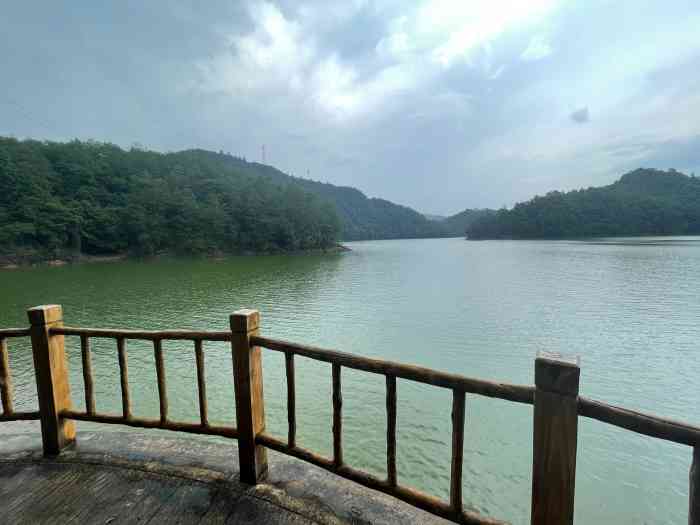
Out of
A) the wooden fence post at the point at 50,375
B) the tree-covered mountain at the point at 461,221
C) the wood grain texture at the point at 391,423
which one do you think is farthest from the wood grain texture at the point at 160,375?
the tree-covered mountain at the point at 461,221

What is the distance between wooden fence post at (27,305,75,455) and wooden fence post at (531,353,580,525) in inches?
110

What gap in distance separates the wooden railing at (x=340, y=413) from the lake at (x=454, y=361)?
0.80 feet

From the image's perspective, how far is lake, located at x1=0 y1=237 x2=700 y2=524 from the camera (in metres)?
4.42

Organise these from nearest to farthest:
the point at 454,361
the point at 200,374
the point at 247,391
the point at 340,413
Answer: the point at 340,413, the point at 247,391, the point at 200,374, the point at 454,361

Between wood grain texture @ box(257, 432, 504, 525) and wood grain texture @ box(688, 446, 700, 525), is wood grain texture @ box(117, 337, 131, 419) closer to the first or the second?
wood grain texture @ box(257, 432, 504, 525)

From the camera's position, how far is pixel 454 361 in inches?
326

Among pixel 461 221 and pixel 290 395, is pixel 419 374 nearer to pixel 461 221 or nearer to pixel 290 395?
pixel 290 395

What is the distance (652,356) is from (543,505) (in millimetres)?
9147

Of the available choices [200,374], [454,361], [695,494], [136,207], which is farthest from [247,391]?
[136,207]

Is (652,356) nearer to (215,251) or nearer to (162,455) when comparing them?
(162,455)

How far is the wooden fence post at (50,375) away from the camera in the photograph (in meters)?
2.42

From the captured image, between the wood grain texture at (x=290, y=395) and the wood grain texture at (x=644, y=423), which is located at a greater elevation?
the wood grain texture at (x=644, y=423)

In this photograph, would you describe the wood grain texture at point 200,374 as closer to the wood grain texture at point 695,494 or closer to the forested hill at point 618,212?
the wood grain texture at point 695,494

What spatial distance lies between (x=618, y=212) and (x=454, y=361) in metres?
80.9
